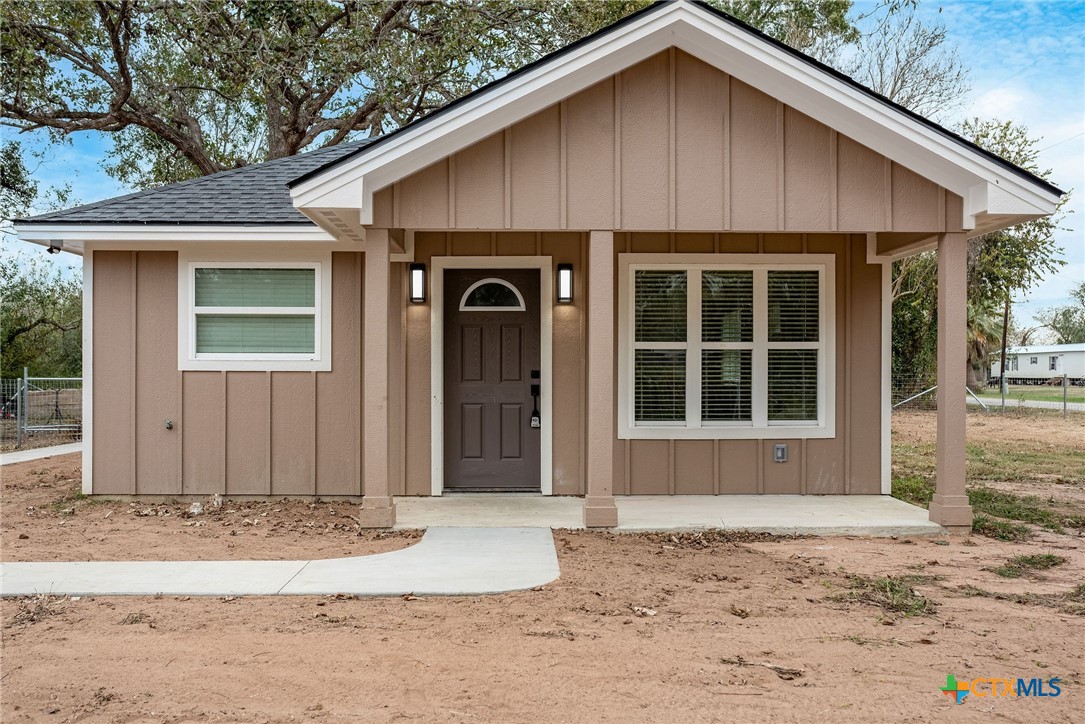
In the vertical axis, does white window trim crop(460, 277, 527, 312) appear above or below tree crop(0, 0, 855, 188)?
below

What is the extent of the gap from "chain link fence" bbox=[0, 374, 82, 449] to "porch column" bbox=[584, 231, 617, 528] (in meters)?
10.6

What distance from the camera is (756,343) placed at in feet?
23.0

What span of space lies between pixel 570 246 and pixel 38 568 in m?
4.91

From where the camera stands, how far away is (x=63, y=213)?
658 cm

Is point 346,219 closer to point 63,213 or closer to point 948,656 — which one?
point 63,213

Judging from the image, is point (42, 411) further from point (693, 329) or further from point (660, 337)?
point (693, 329)

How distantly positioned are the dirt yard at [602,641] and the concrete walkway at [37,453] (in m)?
5.52

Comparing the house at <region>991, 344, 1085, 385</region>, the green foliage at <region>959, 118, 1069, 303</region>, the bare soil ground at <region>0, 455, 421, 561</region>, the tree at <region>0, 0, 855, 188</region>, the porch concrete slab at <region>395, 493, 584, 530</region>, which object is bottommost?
the bare soil ground at <region>0, 455, 421, 561</region>

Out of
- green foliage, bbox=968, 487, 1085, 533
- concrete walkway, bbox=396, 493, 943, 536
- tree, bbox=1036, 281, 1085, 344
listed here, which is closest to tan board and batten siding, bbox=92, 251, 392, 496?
concrete walkway, bbox=396, 493, 943, 536

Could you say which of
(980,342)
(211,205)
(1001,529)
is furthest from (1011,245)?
(211,205)

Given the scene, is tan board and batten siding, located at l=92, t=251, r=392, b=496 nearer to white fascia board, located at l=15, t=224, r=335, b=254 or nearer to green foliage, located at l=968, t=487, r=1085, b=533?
white fascia board, located at l=15, t=224, r=335, b=254

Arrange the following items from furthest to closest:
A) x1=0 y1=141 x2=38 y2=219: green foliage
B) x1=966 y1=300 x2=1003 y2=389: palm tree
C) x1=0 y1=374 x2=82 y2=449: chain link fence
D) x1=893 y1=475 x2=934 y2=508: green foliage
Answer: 1. x1=966 y1=300 x2=1003 y2=389: palm tree
2. x1=0 y1=141 x2=38 y2=219: green foliage
3. x1=0 y1=374 x2=82 y2=449: chain link fence
4. x1=893 y1=475 x2=934 y2=508: green foliage

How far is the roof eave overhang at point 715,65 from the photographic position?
522cm

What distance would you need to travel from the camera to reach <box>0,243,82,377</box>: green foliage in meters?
17.2
